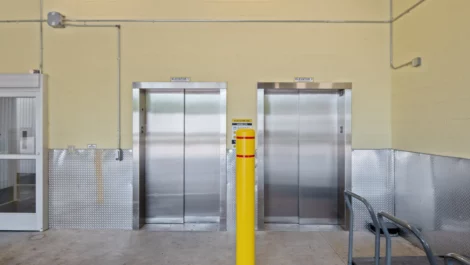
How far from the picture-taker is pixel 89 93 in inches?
205

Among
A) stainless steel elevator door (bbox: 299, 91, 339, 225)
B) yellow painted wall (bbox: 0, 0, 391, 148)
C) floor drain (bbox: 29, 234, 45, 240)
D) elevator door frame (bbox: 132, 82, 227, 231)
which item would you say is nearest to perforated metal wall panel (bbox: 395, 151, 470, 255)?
stainless steel elevator door (bbox: 299, 91, 339, 225)

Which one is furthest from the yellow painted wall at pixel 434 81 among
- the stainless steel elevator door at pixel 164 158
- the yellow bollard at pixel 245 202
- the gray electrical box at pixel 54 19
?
the gray electrical box at pixel 54 19

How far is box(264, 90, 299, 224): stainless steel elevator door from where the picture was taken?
5.56m

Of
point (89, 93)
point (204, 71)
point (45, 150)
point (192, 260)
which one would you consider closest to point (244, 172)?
point (192, 260)

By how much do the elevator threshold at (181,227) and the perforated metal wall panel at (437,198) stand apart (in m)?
2.96

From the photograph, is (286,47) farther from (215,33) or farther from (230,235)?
(230,235)

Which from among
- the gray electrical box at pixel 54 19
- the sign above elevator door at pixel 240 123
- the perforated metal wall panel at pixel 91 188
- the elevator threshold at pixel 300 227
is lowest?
the elevator threshold at pixel 300 227

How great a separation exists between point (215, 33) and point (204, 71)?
63 centimetres

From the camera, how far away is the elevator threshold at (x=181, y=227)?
528cm

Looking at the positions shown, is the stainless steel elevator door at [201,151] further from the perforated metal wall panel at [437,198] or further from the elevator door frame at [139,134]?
the perforated metal wall panel at [437,198]

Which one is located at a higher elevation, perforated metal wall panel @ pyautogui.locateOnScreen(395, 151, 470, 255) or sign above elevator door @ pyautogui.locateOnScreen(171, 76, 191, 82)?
sign above elevator door @ pyautogui.locateOnScreen(171, 76, 191, 82)

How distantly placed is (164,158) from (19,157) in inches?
88.1

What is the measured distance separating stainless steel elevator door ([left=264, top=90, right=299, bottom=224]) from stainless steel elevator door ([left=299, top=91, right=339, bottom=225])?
104mm

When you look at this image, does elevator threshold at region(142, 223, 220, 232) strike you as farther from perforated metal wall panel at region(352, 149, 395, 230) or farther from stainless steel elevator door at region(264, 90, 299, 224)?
perforated metal wall panel at region(352, 149, 395, 230)
